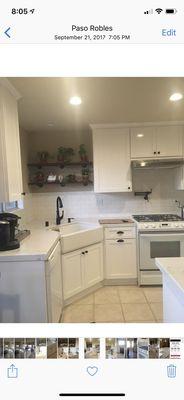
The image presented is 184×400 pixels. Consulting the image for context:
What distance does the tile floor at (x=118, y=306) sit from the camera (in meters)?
2.12

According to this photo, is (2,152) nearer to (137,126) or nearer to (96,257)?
(96,257)

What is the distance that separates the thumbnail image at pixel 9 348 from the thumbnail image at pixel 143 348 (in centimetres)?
22

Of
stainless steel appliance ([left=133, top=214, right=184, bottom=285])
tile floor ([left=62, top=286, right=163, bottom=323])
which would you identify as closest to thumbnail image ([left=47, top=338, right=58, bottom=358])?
tile floor ([left=62, top=286, right=163, bottom=323])

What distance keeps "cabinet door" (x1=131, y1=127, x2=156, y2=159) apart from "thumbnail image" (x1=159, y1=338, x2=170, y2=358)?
274cm

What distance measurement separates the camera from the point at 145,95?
2.01m

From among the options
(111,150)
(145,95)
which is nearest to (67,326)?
(145,95)

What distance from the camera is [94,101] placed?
2.13 metres

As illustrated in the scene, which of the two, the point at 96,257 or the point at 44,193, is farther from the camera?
the point at 44,193

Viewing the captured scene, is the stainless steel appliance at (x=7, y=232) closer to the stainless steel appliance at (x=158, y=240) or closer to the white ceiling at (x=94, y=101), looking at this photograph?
the white ceiling at (x=94, y=101)

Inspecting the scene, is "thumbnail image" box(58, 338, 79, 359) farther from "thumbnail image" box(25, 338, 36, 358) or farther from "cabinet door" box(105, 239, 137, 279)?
"cabinet door" box(105, 239, 137, 279)
